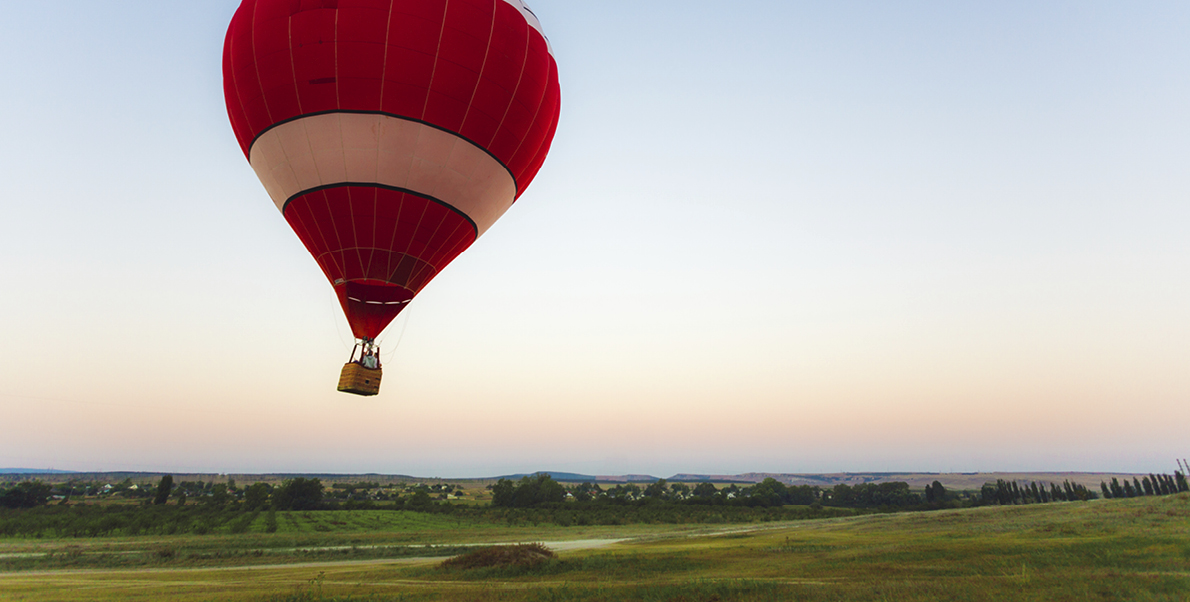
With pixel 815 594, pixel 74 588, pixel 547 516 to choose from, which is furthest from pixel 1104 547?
pixel 547 516

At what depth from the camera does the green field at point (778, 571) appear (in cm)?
1449

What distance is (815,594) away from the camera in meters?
14.5

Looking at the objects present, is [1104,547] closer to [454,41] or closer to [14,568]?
[454,41]

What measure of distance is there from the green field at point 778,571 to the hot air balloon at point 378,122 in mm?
10644

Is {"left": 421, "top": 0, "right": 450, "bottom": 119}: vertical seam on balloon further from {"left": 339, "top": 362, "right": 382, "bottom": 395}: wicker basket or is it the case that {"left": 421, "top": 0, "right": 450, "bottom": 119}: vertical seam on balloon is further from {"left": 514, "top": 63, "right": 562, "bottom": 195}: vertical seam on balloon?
{"left": 339, "top": 362, "right": 382, "bottom": 395}: wicker basket

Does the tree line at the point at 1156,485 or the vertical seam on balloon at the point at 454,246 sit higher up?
the vertical seam on balloon at the point at 454,246

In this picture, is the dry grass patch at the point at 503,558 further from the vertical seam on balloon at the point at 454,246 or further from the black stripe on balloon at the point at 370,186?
the black stripe on balloon at the point at 370,186

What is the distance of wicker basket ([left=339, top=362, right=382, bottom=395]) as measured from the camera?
15.8 metres

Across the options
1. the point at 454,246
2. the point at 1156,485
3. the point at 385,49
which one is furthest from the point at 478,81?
the point at 1156,485

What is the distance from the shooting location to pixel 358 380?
628 inches

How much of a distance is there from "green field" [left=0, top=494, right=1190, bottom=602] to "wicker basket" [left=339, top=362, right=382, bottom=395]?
7405 mm

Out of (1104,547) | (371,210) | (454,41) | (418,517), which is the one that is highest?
(454,41)

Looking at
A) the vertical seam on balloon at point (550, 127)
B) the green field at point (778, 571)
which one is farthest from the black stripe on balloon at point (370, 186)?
the green field at point (778, 571)

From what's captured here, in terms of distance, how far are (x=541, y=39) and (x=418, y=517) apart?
2754 inches
